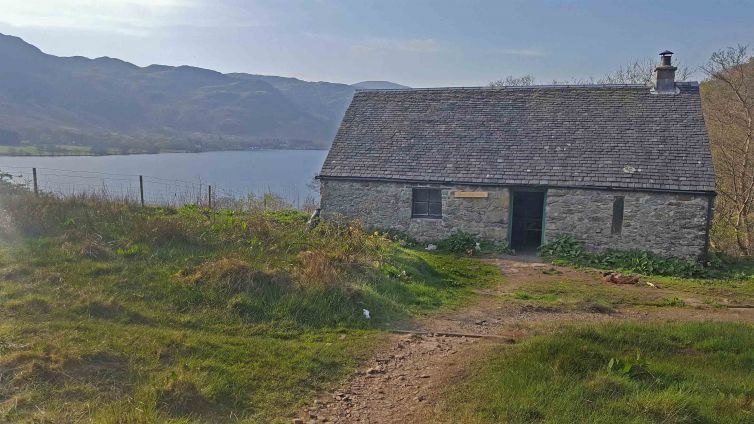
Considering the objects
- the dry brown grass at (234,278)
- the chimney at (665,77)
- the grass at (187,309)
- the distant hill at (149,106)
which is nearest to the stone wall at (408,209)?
the grass at (187,309)

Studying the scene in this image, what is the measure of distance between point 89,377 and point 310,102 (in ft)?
475

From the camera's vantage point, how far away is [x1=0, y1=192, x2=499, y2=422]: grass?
4.95 meters

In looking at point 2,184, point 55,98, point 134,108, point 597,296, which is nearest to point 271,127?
point 134,108

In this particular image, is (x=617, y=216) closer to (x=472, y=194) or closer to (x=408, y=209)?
(x=472, y=194)

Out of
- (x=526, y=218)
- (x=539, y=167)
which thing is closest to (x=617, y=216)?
(x=539, y=167)

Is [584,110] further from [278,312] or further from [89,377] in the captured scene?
[89,377]

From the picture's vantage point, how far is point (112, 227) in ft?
39.0

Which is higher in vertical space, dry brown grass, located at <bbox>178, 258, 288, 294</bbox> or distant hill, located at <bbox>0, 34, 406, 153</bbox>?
distant hill, located at <bbox>0, 34, 406, 153</bbox>

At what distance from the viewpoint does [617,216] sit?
14367 millimetres

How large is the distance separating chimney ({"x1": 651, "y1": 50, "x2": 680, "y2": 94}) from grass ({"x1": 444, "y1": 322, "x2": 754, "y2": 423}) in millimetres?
11827

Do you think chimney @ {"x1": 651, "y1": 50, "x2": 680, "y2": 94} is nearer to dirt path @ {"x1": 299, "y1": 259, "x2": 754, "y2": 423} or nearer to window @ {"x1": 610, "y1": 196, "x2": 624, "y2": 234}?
window @ {"x1": 610, "y1": 196, "x2": 624, "y2": 234}

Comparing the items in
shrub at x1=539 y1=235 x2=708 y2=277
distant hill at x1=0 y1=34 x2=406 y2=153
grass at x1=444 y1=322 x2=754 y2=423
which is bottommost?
shrub at x1=539 y1=235 x2=708 y2=277

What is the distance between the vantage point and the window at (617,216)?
14281 millimetres

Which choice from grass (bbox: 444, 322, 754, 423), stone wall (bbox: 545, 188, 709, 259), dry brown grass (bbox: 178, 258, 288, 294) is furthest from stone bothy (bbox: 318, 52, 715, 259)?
dry brown grass (bbox: 178, 258, 288, 294)
